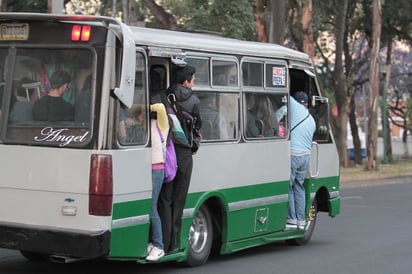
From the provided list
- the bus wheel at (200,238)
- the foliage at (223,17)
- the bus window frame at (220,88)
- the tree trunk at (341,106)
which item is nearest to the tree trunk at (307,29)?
the foliage at (223,17)

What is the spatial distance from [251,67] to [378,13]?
17.7 metres

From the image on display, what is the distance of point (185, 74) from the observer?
7.41 metres

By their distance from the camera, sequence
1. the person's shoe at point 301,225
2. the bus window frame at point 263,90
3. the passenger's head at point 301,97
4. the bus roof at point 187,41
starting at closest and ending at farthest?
the bus roof at point 187,41 < the bus window frame at point 263,90 < the person's shoe at point 301,225 < the passenger's head at point 301,97

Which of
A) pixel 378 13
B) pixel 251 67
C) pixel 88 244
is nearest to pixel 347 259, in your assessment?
pixel 251 67

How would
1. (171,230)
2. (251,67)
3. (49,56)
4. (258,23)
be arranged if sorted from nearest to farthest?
(49,56) < (171,230) < (251,67) < (258,23)

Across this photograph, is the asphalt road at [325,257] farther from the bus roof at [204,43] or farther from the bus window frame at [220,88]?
the bus roof at [204,43]

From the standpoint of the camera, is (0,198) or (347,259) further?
(347,259)

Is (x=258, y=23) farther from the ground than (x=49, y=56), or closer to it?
farther from the ground

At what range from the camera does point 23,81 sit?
6793mm

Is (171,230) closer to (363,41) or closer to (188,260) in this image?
(188,260)

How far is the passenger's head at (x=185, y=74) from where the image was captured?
7402 mm

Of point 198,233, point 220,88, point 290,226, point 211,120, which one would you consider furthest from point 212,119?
Answer: point 290,226

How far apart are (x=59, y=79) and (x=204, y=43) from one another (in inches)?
74.2

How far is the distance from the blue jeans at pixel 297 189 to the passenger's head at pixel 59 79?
378 cm
